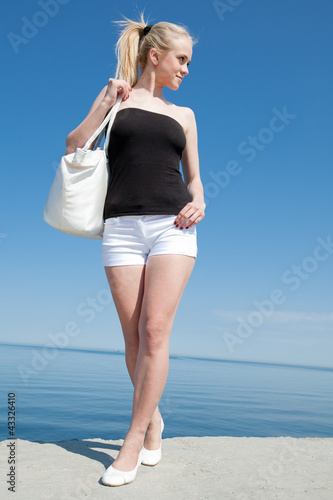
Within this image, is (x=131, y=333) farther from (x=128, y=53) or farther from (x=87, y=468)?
(x=128, y=53)

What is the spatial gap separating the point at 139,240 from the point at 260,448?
1690mm

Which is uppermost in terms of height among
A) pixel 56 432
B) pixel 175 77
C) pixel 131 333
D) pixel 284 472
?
pixel 175 77

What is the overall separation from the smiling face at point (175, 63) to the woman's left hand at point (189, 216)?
32.6 inches

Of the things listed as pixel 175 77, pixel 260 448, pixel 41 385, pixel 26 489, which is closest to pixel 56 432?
pixel 260 448

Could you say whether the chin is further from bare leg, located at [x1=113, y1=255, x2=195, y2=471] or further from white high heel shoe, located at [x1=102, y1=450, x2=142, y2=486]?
white high heel shoe, located at [x1=102, y1=450, x2=142, y2=486]

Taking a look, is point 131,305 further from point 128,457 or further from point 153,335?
point 128,457

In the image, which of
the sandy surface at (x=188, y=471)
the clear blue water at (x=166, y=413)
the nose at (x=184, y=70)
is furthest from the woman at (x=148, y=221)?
the clear blue water at (x=166, y=413)

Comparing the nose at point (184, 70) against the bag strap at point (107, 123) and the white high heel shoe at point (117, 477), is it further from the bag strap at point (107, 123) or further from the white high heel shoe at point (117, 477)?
the white high heel shoe at point (117, 477)

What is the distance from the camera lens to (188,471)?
235 centimetres

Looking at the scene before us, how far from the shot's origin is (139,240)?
2.39 meters

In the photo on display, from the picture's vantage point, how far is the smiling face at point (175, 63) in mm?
2586

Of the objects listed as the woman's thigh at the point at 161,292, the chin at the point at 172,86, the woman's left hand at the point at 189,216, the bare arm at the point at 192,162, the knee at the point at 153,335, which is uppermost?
the chin at the point at 172,86

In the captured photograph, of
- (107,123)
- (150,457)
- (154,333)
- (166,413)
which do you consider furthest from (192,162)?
(166,413)

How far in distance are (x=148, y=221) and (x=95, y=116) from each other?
72 centimetres
